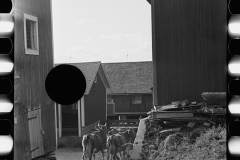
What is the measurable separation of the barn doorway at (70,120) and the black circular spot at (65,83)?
244 millimetres

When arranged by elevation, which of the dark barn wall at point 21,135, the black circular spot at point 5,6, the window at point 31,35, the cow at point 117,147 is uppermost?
the black circular spot at point 5,6

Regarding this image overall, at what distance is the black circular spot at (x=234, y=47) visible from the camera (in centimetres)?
78

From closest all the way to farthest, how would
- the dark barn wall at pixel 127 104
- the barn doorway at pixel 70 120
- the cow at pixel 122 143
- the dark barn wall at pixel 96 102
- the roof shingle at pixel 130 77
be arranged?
the barn doorway at pixel 70 120
the dark barn wall at pixel 96 102
the roof shingle at pixel 130 77
the dark barn wall at pixel 127 104
the cow at pixel 122 143

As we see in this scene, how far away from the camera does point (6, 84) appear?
2.72 feet

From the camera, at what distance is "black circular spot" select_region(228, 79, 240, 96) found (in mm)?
780

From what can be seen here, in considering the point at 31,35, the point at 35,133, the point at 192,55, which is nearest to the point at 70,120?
the point at 35,133

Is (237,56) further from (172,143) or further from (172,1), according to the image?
(172,143)

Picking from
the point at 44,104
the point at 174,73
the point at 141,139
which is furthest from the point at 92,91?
the point at 141,139

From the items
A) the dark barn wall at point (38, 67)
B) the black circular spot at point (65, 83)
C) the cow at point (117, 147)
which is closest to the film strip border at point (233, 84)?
the black circular spot at point (65, 83)

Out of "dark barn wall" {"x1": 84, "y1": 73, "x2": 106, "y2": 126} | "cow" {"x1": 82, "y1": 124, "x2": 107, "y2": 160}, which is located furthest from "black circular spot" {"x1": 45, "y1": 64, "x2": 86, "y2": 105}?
"cow" {"x1": 82, "y1": 124, "x2": 107, "y2": 160}

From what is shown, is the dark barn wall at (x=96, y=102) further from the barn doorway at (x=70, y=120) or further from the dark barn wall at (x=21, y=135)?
the dark barn wall at (x=21, y=135)

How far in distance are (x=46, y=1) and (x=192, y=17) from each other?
64.9 inches

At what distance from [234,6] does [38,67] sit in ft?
2.06

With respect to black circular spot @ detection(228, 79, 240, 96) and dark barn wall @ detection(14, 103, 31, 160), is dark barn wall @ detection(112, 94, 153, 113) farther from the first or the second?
black circular spot @ detection(228, 79, 240, 96)
